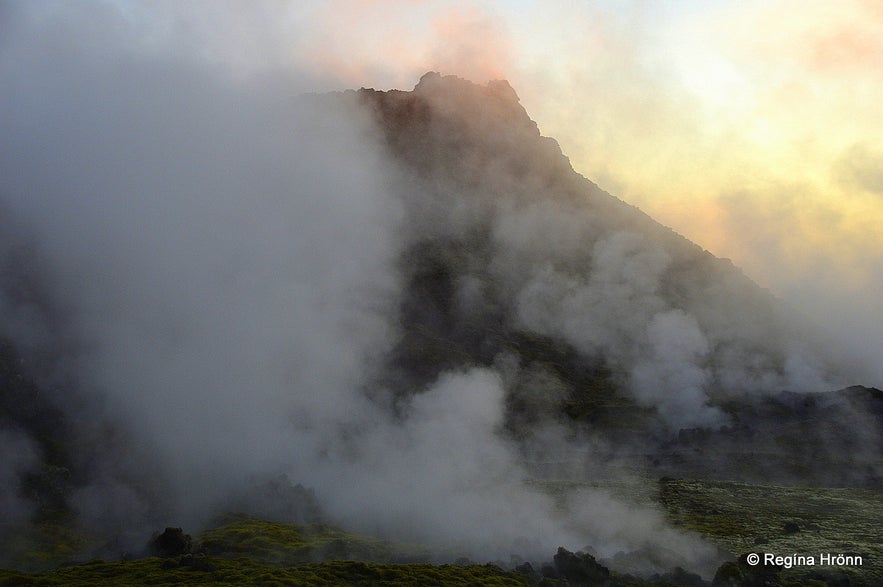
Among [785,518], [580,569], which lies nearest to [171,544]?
[580,569]

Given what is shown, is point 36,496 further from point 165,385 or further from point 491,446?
point 491,446

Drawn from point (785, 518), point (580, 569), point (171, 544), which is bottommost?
point (171, 544)

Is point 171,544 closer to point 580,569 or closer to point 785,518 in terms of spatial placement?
point 580,569

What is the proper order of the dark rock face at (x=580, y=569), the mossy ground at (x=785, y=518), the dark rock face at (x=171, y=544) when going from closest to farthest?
1. the dark rock face at (x=580, y=569)
2. the mossy ground at (x=785, y=518)
3. the dark rock face at (x=171, y=544)

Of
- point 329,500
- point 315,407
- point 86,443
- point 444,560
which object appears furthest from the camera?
point 315,407

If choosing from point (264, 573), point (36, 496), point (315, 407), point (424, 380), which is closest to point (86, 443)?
point (36, 496)

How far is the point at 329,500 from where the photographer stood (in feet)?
384

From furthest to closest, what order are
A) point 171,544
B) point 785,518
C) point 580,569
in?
1. point 785,518
2. point 171,544
3. point 580,569

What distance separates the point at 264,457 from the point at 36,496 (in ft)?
134

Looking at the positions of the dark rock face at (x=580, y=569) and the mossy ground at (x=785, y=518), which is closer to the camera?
the dark rock face at (x=580, y=569)

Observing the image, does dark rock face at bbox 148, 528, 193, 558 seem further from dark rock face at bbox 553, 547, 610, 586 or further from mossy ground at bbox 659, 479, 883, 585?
mossy ground at bbox 659, 479, 883, 585

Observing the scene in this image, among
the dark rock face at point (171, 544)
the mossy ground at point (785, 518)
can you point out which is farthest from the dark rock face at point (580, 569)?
the dark rock face at point (171, 544)

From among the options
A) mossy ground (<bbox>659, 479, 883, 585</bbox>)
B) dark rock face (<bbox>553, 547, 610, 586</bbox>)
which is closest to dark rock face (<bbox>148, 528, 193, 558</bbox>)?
dark rock face (<bbox>553, 547, 610, 586</bbox>)

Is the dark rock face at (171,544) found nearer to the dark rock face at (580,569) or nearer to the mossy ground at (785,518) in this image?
the dark rock face at (580,569)
